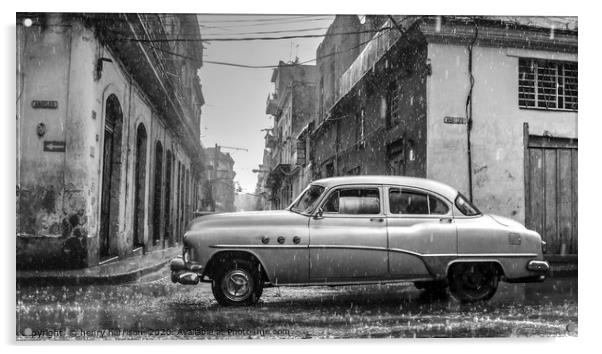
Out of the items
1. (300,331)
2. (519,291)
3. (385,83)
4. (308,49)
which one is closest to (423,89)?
(385,83)

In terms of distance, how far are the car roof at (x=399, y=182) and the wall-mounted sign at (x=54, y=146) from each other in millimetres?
2298

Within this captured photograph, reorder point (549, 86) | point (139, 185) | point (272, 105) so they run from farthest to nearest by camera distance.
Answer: point (139, 185)
point (549, 86)
point (272, 105)

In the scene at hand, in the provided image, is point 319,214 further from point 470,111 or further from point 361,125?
point 470,111

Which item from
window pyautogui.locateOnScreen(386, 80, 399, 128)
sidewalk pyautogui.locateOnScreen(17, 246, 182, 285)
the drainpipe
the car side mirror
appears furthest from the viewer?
window pyautogui.locateOnScreen(386, 80, 399, 128)

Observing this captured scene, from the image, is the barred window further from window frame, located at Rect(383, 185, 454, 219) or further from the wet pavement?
the wet pavement

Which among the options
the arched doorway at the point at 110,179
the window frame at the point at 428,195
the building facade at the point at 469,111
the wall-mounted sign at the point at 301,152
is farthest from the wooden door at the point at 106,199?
the window frame at the point at 428,195

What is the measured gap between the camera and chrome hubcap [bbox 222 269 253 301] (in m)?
4.68

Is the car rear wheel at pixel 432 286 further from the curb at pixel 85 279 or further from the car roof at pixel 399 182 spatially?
the curb at pixel 85 279

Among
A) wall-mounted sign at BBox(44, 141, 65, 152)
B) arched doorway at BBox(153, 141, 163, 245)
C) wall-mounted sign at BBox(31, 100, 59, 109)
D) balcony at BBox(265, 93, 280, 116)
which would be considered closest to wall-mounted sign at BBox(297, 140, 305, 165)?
balcony at BBox(265, 93, 280, 116)

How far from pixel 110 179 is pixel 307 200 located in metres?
2.13

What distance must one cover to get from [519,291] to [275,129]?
2766mm

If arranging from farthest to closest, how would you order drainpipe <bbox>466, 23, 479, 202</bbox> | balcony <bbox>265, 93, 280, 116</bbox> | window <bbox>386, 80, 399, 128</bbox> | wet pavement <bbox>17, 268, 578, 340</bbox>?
window <bbox>386, 80, 399, 128</bbox>, drainpipe <bbox>466, 23, 479, 202</bbox>, balcony <bbox>265, 93, 280, 116</bbox>, wet pavement <bbox>17, 268, 578, 340</bbox>

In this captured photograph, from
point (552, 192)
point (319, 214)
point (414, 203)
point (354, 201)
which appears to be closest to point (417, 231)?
point (414, 203)

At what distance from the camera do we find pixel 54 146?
16.7ft
